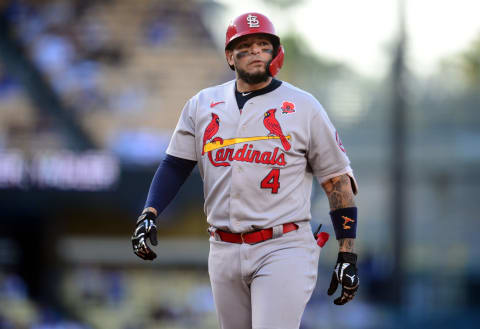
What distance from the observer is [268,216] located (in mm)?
2918

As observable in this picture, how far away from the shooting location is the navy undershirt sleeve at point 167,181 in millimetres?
3146

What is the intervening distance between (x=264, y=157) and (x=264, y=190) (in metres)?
0.12

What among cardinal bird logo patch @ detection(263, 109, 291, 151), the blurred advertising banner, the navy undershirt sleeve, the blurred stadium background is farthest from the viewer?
the blurred stadium background

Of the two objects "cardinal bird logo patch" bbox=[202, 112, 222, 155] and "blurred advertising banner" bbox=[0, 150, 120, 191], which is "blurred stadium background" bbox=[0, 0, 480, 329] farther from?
"cardinal bird logo patch" bbox=[202, 112, 222, 155]

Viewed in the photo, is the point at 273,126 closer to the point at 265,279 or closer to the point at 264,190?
the point at 264,190

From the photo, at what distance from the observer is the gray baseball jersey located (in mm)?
2945

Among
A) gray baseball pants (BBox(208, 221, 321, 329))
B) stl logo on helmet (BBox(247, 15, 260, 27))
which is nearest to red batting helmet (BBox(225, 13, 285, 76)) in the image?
stl logo on helmet (BBox(247, 15, 260, 27))

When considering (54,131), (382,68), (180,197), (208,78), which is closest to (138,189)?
(180,197)

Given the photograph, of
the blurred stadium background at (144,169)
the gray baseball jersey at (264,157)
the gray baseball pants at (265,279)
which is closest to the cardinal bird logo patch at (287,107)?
the gray baseball jersey at (264,157)

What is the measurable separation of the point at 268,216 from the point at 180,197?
7.02 meters

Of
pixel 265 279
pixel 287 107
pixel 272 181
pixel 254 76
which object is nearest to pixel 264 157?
pixel 272 181

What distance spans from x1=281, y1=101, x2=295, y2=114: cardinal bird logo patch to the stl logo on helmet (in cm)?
31

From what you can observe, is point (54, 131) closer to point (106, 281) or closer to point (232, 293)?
point (106, 281)

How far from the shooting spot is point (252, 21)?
3.02 m
